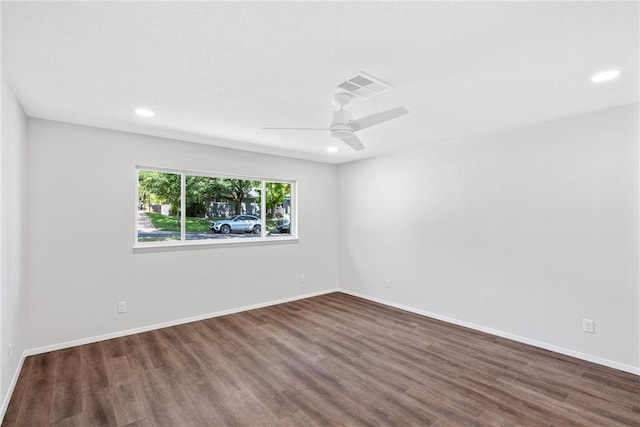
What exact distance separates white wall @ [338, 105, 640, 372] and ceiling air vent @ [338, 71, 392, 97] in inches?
85.6

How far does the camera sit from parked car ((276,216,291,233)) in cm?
524

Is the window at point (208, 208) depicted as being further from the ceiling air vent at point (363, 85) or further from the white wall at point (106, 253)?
the ceiling air vent at point (363, 85)

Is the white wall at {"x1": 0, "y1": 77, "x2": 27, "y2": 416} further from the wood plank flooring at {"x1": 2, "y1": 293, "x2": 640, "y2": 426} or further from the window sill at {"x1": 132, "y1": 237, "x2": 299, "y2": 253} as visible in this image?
the window sill at {"x1": 132, "y1": 237, "x2": 299, "y2": 253}

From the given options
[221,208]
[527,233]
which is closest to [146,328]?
[221,208]

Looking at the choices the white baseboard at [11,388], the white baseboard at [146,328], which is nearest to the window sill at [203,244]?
the white baseboard at [146,328]

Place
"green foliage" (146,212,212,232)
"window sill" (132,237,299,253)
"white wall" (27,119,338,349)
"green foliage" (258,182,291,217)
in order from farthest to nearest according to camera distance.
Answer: "green foliage" (258,182,291,217) → "green foliage" (146,212,212,232) → "window sill" (132,237,299,253) → "white wall" (27,119,338,349)

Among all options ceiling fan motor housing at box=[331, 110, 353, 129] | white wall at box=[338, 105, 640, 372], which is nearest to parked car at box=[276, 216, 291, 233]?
white wall at box=[338, 105, 640, 372]

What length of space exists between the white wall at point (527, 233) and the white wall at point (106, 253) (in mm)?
2382

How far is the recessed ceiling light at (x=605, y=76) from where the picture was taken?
7.12 ft

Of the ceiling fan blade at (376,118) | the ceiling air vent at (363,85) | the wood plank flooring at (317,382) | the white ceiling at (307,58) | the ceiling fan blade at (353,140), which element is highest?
the white ceiling at (307,58)

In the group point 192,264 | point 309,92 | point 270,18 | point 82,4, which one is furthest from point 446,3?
point 192,264

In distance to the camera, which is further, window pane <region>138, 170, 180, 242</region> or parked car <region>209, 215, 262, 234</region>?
parked car <region>209, 215, 262, 234</region>

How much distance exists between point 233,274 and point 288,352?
1.72 meters

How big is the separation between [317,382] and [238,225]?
9.27 feet
